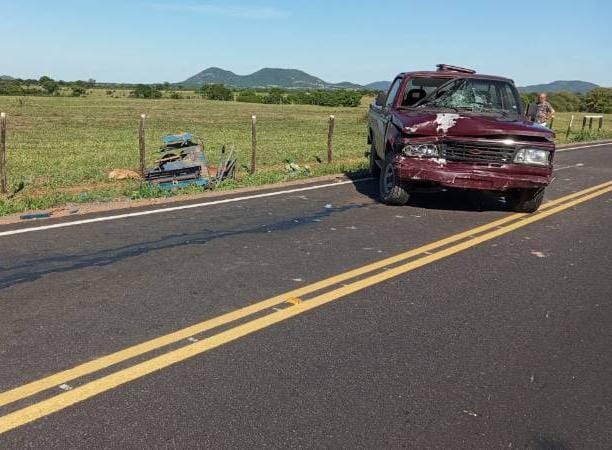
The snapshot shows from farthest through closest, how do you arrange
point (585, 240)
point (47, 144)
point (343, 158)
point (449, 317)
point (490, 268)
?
point (47, 144)
point (343, 158)
point (585, 240)
point (490, 268)
point (449, 317)

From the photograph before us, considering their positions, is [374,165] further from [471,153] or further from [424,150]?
[471,153]

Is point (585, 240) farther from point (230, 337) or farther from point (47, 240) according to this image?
point (47, 240)

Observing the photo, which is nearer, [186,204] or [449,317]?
[449,317]

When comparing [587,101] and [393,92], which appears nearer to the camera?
[393,92]

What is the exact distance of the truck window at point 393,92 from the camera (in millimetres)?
9758

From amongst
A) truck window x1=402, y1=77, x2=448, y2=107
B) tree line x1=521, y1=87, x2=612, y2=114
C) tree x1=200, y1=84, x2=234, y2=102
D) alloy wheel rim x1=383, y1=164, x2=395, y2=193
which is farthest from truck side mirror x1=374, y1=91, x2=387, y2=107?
tree x1=200, y1=84, x2=234, y2=102

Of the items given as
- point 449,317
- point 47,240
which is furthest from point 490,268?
point 47,240

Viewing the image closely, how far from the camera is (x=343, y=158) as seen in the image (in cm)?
1780

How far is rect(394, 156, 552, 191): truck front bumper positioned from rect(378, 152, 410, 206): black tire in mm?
501

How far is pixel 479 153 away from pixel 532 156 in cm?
72

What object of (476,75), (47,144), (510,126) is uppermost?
(476,75)

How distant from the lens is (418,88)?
9.59m

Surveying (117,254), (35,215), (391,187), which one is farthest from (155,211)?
(391,187)

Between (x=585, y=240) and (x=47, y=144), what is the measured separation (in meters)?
19.3
